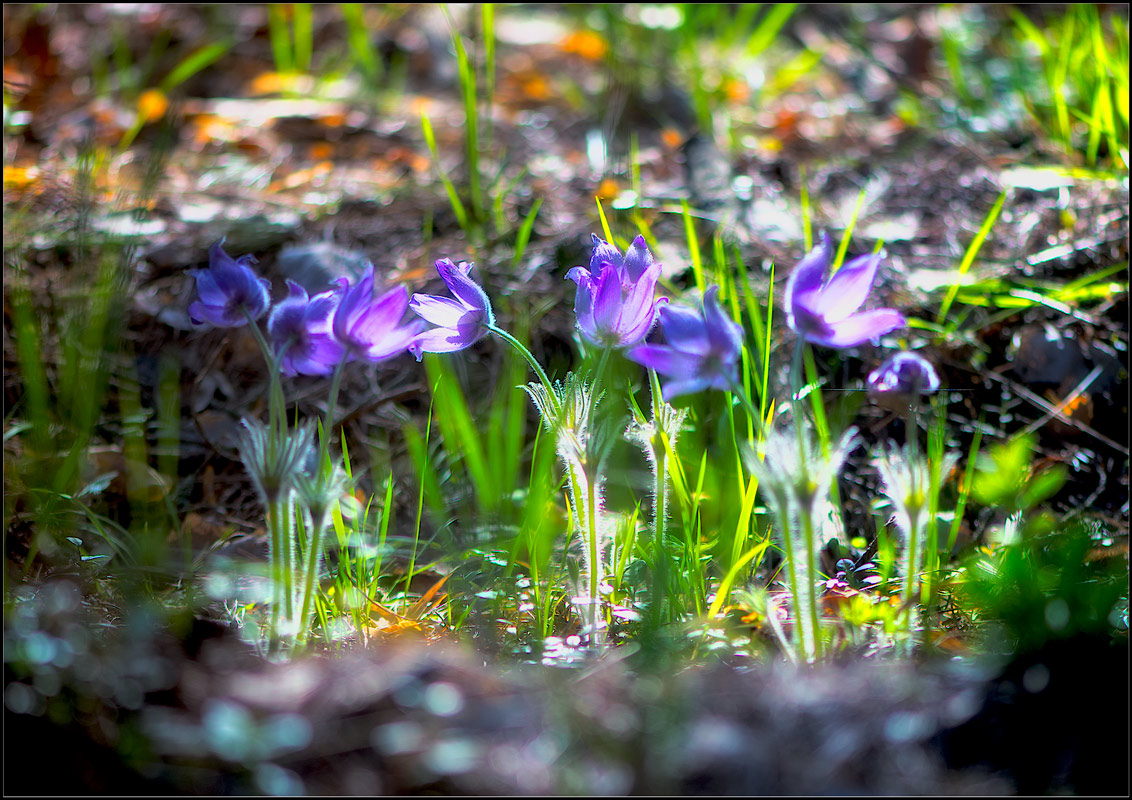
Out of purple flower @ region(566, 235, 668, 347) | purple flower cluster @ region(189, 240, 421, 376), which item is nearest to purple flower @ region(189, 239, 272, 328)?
purple flower cluster @ region(189, 240, 421, 376)

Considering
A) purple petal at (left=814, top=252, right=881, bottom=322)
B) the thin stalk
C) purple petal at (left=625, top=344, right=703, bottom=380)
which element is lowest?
the thin stalk

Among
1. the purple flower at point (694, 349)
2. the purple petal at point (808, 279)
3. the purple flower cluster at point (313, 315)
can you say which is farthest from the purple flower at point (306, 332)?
the purple petal at point (808, 279)

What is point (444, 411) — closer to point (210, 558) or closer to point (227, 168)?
point (210, 558)

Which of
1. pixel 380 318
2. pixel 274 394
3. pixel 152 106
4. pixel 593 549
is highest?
pixel 152 106

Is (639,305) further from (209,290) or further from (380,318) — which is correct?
(209,290)

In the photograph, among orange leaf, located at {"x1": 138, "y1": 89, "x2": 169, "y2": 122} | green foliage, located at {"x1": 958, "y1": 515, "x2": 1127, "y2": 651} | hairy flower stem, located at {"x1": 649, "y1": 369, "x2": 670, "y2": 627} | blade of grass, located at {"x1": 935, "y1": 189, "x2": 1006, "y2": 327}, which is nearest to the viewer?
green foliage, located at {"x1": 958, "y1": 515, "x2": 1127, "y2": 651}

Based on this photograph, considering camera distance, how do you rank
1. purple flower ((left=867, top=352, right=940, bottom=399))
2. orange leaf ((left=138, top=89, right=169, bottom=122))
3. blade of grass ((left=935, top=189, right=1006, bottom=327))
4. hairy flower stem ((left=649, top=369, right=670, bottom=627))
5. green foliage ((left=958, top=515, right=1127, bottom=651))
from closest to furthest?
1. green foliage ((left=958, top=515, right=1127, bottom=651))
2. purple flower ((left=867, top=352, right=940, bottom=399))
3. hairy flower stem ((left=649, top=369, right=670, bottom=627))
4. blade of grass ((left=935, top=189, right=1006, bottom=327))
5. orange leaf ((left=138, top=89, right=169, bottom=122))

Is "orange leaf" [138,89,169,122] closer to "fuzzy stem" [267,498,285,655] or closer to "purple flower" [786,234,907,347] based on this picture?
"fuzzy stem" [267,498,285,655]

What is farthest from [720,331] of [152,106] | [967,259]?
[152,106]
